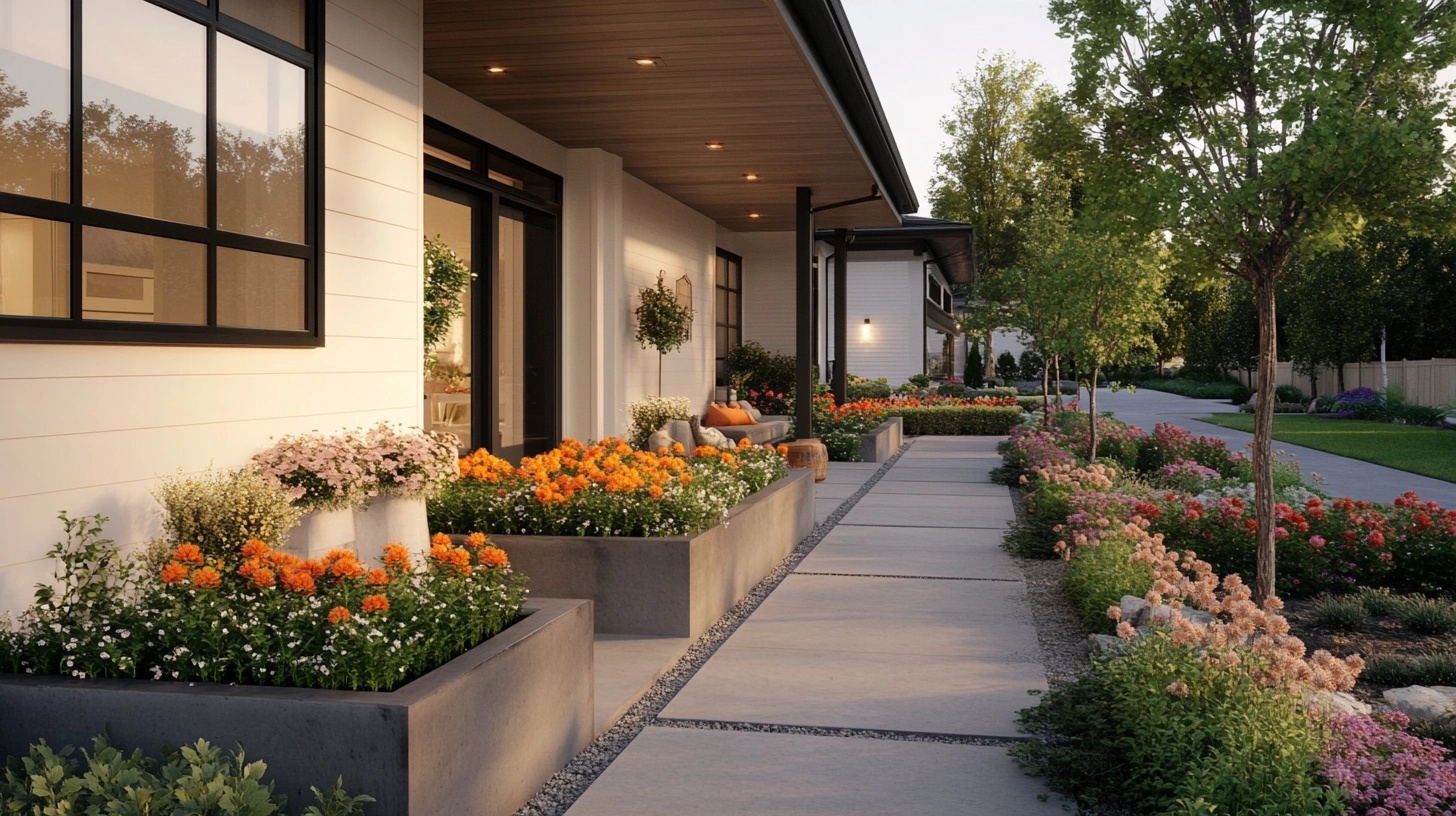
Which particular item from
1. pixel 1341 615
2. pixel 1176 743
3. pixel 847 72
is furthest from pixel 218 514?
pixel 847 72

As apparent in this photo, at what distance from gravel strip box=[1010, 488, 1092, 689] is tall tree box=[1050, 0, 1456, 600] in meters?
1.02

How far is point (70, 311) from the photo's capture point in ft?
13.3

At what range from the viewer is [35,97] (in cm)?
396

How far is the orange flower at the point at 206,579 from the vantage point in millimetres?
3572

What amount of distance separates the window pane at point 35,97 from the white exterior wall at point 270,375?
0.57 meters

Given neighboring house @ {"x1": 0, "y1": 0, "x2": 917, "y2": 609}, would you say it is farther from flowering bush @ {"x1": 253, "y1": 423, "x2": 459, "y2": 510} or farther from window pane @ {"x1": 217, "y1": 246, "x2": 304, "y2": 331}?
flowering bush @ {"x1": 253, "y1": 423, "x2": 459, "y2": 510}

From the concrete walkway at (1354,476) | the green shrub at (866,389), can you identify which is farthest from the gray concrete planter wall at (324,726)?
the green shrub at (866,389)

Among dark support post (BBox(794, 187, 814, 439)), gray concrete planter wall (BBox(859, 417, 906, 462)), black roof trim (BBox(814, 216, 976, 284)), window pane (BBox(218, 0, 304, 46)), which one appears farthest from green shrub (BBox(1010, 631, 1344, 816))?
black roof trim (BBox(814, 216, 976, 284))

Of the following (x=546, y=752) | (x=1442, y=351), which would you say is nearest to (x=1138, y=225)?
(x=546, y=752)

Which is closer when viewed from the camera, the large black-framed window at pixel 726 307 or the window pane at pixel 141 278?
the window pane at pixel 141 278

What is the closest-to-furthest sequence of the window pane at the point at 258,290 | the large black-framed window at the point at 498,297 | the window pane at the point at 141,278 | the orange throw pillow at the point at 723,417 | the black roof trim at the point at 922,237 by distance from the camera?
1. the window pane at the point at 141,278
2. the window pane at the point at 258,290
3. the large black-framed window at the point at 498,297
4. the orange throw pillow at the point at 723,417
5. the black roof trim at the point at 922,237

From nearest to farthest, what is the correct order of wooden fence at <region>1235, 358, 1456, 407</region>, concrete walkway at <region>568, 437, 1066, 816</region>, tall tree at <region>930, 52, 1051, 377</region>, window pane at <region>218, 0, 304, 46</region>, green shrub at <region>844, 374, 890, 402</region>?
concrete walkway at <region>568, 437, 1066, 816</region>
window pane at <region>218, 0, 304, 46</region>
green shrub at <region>844, 374, 890, 402</region>
wooden fence at <region>1235, 358, 1456, 407</region>
tall tree at <region>930, 52, 1051, 377</region>

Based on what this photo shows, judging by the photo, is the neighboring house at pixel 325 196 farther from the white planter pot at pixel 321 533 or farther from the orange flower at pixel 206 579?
the orange flower at pixel 206 579

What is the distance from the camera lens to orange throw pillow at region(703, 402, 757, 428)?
16125 mm
